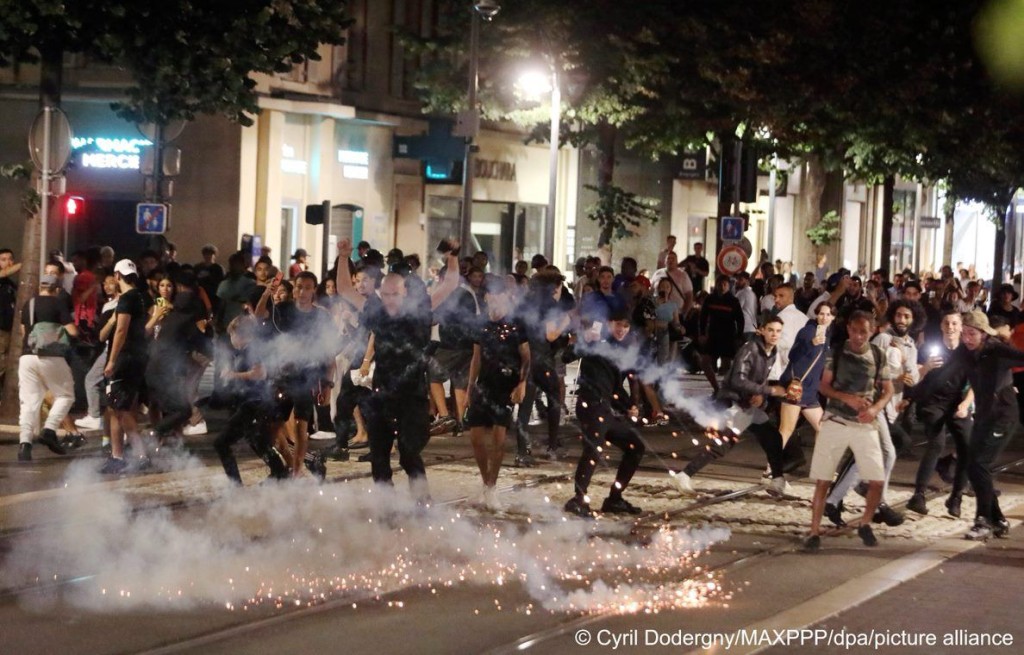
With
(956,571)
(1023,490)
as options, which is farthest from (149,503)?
(1023,490)

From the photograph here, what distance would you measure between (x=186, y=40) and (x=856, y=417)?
8.79m

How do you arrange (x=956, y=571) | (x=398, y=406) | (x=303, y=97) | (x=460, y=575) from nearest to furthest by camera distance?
(x=460, y=575)
(x=956, y=571)
(x=398, y=406)
(x=303, y=97)

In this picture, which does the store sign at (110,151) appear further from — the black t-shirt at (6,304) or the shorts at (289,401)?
the shorts at (289,401)

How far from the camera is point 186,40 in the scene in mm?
17125

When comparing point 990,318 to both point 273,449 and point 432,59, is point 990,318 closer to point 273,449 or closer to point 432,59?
point 273,449

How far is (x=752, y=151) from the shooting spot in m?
27.9

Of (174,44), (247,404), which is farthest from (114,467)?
(174,44)

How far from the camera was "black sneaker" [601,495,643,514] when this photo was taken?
1215 centimetres

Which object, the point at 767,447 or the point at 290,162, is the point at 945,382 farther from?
the point at 290,162

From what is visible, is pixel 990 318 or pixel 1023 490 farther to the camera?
pixel 1023 490

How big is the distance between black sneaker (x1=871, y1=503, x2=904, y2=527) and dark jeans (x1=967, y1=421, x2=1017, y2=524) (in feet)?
1.72

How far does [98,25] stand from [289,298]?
4847 millimetres

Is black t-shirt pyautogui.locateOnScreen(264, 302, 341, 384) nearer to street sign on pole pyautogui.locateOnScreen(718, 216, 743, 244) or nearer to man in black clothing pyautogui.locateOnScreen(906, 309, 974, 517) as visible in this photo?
man in black clothing pyautogui.locateOnScreen(906, 309, 974, 517)

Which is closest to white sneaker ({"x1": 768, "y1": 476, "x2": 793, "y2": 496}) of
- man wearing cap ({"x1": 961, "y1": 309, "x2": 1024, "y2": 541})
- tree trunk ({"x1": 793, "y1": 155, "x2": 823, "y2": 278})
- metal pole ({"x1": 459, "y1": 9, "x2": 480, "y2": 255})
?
man wearing cap ({"x1": 961, "y1": 309, "x2": 1024, "y2": 541})
